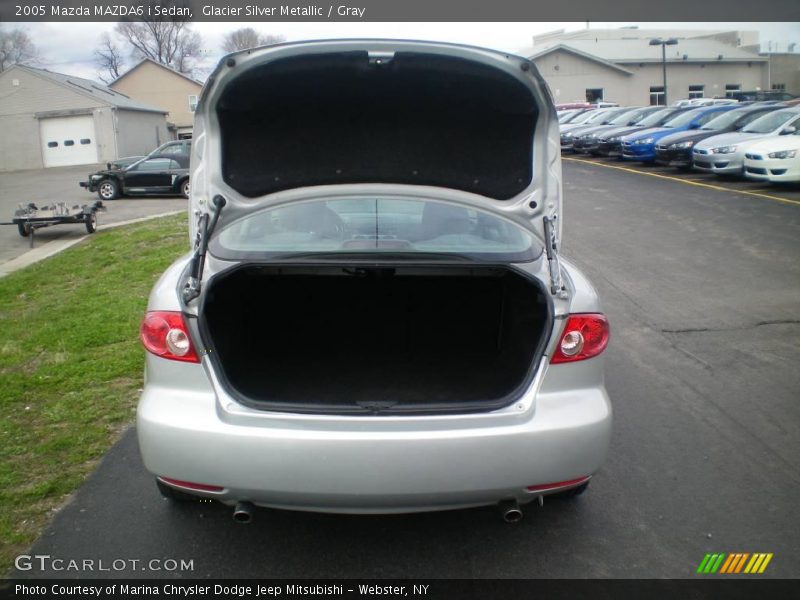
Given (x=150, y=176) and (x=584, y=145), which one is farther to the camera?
(x=584, y=145)

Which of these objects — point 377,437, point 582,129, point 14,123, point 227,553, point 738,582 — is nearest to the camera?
point 377,437

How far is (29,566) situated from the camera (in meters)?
3.07

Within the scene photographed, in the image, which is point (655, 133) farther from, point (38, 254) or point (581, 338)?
point (581, 338)

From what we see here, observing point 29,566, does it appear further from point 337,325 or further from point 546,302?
point 546,302

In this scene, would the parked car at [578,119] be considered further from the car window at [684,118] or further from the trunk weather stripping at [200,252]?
the trunk weather stripping at [200,252]

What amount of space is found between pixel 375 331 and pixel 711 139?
15.6m

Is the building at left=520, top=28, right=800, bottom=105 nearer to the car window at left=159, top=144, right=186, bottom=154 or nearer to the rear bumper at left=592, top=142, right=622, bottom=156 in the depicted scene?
the rear bumper at left=592, top=142, right=622, bottom=156

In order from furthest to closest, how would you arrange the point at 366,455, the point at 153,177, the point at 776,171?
the point at 153,177, the point at 776,171, the point at 366,455

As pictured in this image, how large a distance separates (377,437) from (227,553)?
102 cm

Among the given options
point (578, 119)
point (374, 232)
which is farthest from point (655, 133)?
point (374, 232)

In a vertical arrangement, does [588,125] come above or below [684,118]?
above

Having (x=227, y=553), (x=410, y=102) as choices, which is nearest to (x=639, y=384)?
(x=410, y=102)

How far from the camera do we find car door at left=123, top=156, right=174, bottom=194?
827 inches

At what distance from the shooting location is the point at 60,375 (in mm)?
5523
